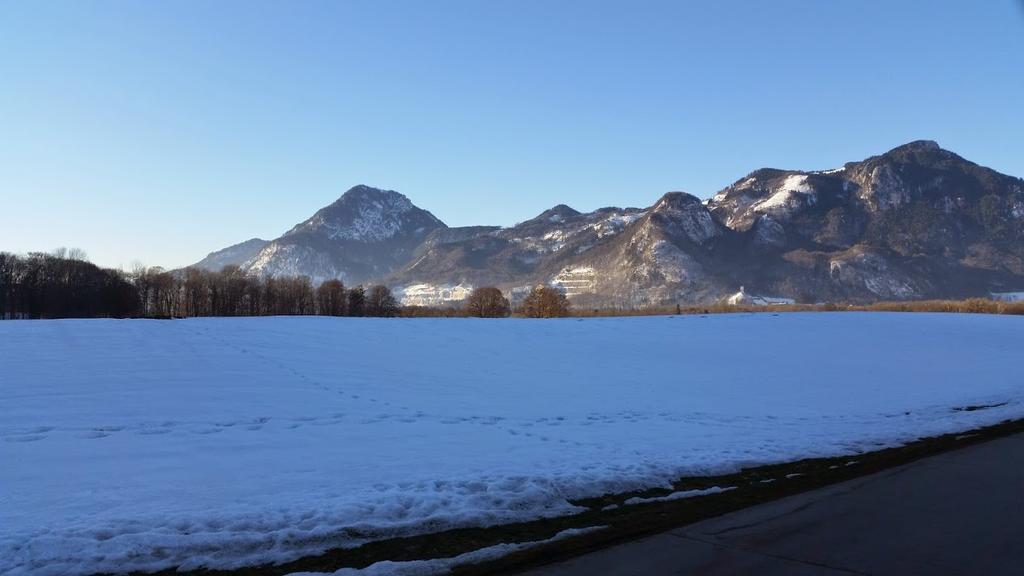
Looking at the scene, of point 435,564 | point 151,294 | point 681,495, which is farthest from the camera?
point 151,294

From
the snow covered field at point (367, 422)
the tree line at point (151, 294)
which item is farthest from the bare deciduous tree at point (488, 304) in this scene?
the snow covered field at point (367, 422)

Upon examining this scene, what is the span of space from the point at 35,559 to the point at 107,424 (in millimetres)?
6661

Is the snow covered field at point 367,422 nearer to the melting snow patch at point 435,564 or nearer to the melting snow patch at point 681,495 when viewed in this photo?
the melting snow patch at point 681,495

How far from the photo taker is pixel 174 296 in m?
98.2

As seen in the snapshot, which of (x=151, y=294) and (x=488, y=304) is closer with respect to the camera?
(x=151, y=294)

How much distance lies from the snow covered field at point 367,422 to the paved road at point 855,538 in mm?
2097

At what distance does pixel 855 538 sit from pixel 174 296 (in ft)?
344

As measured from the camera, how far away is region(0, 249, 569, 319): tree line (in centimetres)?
7956

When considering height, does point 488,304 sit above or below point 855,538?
above

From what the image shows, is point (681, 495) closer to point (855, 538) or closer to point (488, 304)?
point (855, 538)

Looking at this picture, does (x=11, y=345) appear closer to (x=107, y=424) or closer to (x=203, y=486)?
(x=107, y=424)

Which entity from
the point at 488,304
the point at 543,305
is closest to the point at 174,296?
the point at 488,304

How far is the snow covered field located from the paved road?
2.10 metres

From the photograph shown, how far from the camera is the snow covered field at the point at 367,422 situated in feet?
25.0
